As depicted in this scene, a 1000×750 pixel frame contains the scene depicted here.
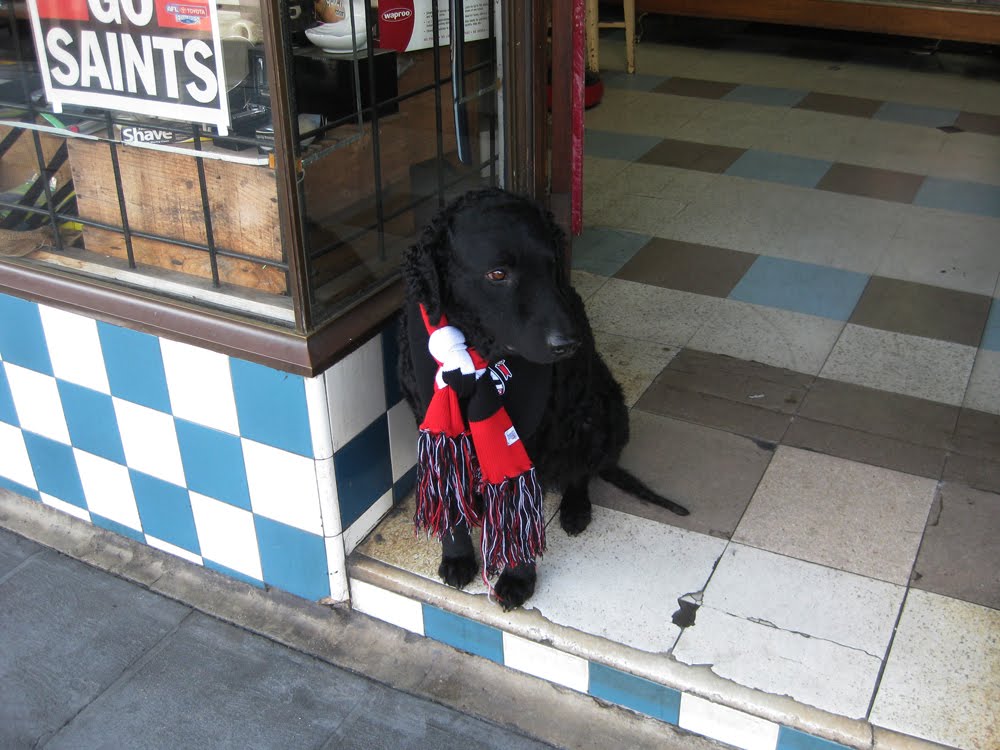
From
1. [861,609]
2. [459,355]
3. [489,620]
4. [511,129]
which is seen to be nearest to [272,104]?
[459,355]

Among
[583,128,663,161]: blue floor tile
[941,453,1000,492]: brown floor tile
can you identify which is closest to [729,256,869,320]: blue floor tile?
[941,453,1000,492]: brown floor tile

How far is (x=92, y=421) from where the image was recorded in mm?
2453

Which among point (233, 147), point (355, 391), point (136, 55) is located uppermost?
point (136, 55)

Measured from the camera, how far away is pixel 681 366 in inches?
121

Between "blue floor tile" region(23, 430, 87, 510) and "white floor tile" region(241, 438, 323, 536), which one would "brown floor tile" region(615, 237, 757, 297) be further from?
"blue floor tile" region(23, 430, 87, 510)

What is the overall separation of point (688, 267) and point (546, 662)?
1.98 meters

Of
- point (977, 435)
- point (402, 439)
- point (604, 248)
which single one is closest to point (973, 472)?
point (977, 435)

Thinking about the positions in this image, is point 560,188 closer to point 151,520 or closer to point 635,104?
point 151,520

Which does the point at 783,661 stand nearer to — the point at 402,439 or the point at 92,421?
the point at 402,439

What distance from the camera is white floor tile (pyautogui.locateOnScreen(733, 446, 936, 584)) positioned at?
7.46ft

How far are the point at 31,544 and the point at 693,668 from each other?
1.78 m

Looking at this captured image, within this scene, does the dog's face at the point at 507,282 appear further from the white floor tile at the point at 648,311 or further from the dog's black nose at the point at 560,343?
the white floor tile at the point at 648,311

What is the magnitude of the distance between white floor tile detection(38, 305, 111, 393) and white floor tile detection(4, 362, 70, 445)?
3.2 inches

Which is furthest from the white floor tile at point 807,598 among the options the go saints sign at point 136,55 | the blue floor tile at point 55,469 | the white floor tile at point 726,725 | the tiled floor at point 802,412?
the blue floor tile at point 55,469
